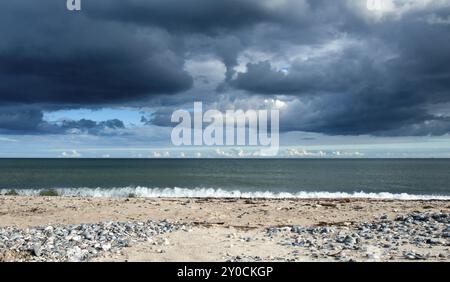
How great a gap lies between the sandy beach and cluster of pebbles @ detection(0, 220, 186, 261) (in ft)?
0.31

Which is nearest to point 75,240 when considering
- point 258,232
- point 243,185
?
point 258,232

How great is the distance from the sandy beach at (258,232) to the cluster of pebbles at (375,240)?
30 millimetres

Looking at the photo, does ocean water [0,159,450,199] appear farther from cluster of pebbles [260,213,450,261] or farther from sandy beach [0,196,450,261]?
cluster of pebbles [260,213,450,261]

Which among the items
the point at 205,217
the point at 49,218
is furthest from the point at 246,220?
the point at 49,218

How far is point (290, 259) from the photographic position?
12711mm

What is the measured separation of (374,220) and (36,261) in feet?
54.7

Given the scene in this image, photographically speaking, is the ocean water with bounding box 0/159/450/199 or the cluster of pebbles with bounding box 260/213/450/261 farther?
the ocean water with bounding box 0/159/450/199

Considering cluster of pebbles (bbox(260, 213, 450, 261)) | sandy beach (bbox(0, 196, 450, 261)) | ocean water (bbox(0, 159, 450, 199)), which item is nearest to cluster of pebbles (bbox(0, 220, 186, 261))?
sandy beach (bbox(0, 196, 450, 261))

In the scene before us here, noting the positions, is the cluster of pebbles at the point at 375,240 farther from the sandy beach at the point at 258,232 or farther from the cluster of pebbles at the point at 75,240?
the cluster of pebbles at the point at 75,240

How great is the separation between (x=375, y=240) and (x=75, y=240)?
11194mm

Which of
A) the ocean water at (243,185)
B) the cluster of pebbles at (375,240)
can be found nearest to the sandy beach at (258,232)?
the cluster of pebbles at (375,240)

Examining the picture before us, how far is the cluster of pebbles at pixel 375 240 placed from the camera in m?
13.1

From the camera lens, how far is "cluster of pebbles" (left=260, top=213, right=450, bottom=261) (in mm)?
13133
